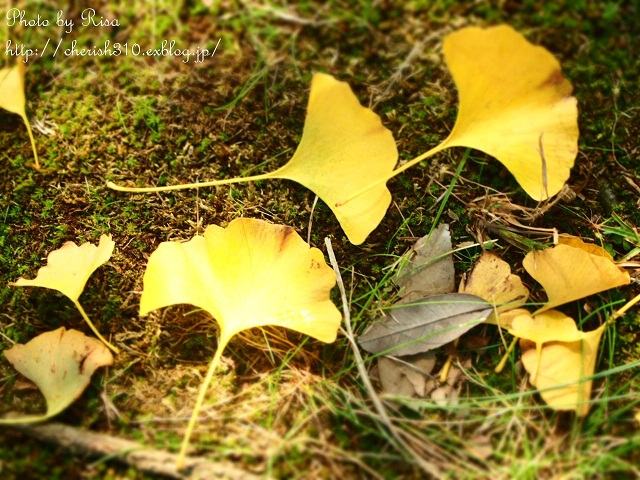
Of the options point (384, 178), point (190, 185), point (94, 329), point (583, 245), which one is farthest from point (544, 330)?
point (94, 329)

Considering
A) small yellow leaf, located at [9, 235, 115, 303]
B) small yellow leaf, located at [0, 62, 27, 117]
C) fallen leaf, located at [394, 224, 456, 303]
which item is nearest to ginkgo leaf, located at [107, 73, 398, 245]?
fallen leaf, located at [394, 224, 456, 303]

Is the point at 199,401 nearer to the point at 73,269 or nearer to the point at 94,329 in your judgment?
the point at 94,329

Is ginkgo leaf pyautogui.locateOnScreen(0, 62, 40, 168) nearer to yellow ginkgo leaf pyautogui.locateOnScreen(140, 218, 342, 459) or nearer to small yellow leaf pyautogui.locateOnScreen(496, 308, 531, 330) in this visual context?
yellow ginkgo leaf pyautogui.locateOnScreen(140, 218, 342, 459)

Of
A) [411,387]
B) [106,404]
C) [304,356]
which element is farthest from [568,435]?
[106,404]

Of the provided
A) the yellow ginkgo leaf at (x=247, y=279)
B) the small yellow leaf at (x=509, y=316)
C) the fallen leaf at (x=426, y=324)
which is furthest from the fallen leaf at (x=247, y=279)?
the small yellow leaf at (x=509, y=316)

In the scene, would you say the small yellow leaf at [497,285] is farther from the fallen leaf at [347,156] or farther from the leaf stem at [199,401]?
the leaf stem at [199,401]
